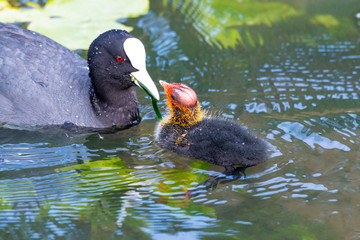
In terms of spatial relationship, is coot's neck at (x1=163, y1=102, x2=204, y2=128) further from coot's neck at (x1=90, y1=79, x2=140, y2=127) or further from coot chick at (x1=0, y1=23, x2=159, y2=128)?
coot's neck at (x1=90, y1=79, x2=140, y2=127)

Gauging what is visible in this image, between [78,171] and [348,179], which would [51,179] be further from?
[348,179]

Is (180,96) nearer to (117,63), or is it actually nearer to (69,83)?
(117,63)

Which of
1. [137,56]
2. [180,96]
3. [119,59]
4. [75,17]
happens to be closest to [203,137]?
[180,96]

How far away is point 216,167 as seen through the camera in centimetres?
350

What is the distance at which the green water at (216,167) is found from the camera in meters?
2.87

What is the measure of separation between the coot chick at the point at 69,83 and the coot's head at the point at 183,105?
239mm

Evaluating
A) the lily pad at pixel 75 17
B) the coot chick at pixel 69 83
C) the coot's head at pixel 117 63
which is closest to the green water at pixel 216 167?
the lily pad at pixel 75 17

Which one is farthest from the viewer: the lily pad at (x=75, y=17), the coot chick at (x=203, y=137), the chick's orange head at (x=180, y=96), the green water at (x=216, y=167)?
the lily pad at (x=75, y=17)

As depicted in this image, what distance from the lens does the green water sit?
2.87m

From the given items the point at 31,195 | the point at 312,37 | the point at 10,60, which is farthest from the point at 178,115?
the point at 312,37

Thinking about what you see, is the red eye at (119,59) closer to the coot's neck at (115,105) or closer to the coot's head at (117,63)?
the coot's head at (117,63)

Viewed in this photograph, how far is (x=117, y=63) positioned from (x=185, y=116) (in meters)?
0.72

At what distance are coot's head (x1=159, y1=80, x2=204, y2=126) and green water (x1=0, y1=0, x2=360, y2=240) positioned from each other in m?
0.27

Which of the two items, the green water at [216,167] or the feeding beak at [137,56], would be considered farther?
the feeding beak at [137,56]
